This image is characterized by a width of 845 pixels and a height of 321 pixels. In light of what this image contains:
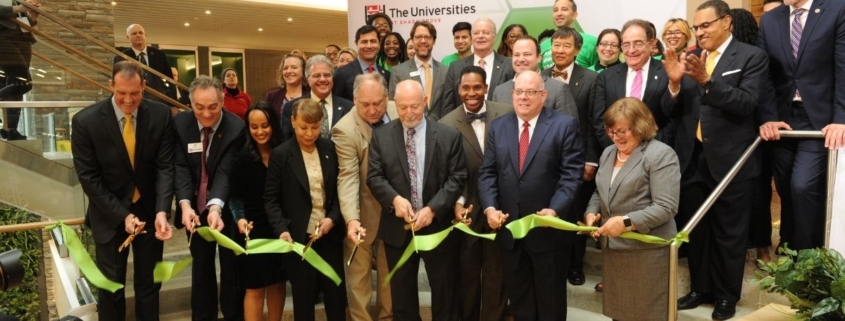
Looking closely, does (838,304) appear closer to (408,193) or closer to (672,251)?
(672,251)

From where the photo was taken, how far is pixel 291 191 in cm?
384

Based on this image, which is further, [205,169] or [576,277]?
[576,277]

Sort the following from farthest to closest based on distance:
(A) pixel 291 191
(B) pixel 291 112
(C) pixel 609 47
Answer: (C) pixel 609 47 < (B) pixel 291 112 < (A) pixel 291 191

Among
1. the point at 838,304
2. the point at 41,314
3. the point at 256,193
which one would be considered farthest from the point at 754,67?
the point at 41,314

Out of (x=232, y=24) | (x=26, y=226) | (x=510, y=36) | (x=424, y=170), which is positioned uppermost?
(x=232, y=24)

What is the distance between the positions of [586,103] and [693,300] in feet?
4.42

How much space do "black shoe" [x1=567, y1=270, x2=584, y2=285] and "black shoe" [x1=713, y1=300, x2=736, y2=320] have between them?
94 centimetres

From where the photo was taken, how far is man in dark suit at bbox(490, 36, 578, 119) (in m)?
4.25

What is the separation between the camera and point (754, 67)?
3.87m

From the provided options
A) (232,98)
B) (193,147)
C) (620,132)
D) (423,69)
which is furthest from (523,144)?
(232,98)

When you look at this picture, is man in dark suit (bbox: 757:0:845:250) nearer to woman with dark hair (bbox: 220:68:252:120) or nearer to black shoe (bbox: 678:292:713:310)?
black shoe (bbox: 678:292:713:310)

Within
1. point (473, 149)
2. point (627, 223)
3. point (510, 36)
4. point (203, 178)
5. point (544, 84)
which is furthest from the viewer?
point (510, 36)

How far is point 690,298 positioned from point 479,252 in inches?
50.5

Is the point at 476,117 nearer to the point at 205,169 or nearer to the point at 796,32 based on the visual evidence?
the point at 205,169
